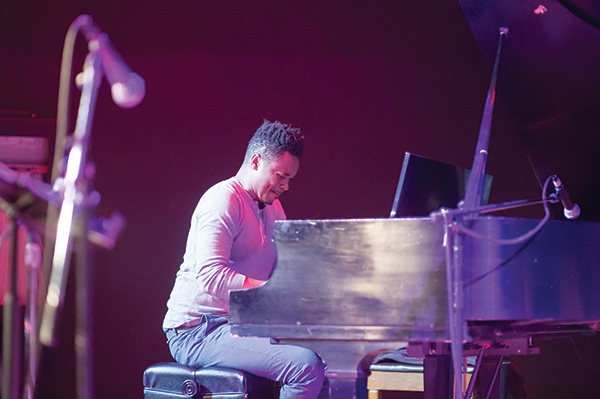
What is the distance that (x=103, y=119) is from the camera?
4570mm

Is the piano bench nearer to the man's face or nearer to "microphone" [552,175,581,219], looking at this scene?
the man's face

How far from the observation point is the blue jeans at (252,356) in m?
2.49

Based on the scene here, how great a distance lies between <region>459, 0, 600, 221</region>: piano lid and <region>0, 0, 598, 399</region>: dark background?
127 centimetres

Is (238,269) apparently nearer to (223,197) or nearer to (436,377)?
(223,197)

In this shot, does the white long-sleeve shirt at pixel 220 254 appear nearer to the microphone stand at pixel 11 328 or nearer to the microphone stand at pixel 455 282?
the microphone stand at pixel 455 282

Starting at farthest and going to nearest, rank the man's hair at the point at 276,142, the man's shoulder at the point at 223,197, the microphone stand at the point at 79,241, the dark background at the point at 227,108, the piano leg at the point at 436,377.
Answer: the dark background at the point at 227,108
the man's hair at the point at 276,142
the man's shoulder at the point at 223,197
the piano leg at the point at 436,377
the microphone stand at the point at 79,241

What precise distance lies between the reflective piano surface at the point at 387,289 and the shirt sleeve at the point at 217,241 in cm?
30

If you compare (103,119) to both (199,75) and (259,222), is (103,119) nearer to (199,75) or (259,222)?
(199,75)

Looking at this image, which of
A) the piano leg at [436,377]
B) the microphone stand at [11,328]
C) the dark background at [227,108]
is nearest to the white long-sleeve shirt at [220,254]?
the piano leg at [436,377]

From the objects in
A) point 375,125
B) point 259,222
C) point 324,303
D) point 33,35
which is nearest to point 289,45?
point 375,125

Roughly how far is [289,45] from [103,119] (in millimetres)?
1313

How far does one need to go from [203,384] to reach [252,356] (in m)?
0.21

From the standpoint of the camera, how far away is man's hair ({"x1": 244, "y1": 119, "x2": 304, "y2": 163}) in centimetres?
285

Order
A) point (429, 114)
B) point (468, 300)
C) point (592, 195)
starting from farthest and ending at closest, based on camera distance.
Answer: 1. point (429, 114)
2. point (592, 195)
3. point (468, 300)
